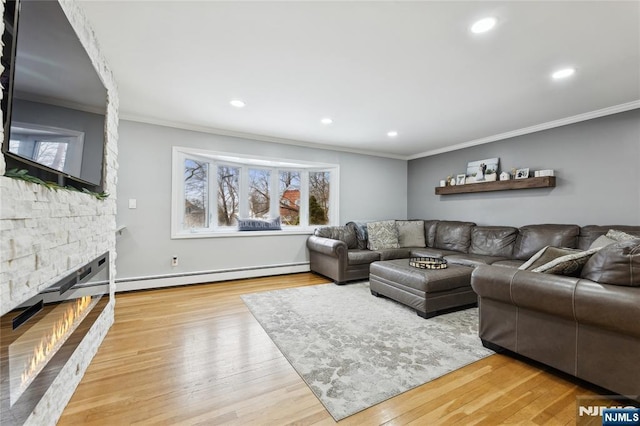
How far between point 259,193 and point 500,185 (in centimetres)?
397

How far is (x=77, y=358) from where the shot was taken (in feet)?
5.63

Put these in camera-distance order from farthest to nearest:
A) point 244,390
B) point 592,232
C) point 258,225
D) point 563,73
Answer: point 258,225
point 592,232
point 563,73
point 244,390

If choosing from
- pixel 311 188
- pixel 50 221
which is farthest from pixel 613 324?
pixel 311 188

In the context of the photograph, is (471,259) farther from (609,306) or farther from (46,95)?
(46,95)

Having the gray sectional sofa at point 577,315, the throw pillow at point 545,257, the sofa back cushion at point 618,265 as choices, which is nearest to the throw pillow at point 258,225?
the gray sectional sofa at point 577,315

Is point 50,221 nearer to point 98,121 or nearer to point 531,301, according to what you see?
point 98,121

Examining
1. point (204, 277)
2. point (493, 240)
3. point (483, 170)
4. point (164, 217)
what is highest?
point (483, 170)

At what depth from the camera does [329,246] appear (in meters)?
4.11

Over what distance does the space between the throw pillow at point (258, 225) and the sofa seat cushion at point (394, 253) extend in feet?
6.04

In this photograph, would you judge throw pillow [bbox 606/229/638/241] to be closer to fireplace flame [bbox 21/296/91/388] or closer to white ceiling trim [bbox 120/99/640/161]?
white ceiling trim [bbox 120/99/640/161]

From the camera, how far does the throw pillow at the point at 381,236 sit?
463cm

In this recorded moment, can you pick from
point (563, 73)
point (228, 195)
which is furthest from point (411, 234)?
point (228, 195)

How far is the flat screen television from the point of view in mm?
1049

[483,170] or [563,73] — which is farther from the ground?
A: [563,73]
